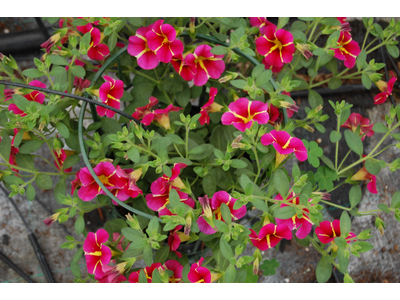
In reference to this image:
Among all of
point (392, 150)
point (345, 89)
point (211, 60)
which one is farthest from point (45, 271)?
point (392, 150)

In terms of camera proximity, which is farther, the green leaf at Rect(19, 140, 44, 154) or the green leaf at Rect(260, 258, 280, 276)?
the green leaf at Rect(260, 258, 280, 276)

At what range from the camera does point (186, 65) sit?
921 millimetres

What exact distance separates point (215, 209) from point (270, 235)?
0.16 metres

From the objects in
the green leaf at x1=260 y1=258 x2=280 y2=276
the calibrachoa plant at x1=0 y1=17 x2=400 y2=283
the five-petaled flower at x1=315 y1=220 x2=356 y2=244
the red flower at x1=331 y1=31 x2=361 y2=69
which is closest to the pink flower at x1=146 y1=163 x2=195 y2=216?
the calibrachoa plant at x1=0 y1=17 x2=400 y2=283

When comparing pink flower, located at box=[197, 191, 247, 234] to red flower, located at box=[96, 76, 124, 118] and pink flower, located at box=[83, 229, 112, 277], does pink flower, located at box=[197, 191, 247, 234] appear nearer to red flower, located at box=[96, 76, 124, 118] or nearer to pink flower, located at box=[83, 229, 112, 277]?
pink flower, located at box=[83, 229, 112, 277]

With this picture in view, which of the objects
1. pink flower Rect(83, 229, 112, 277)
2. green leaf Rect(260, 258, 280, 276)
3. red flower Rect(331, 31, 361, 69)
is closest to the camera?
pink flower Rect(83, 229, 112, 277)

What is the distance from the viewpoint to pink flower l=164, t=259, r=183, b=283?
3.03 ft

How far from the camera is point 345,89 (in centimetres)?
169

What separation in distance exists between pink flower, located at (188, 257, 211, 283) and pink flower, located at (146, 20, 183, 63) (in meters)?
0.56

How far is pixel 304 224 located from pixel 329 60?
535mm

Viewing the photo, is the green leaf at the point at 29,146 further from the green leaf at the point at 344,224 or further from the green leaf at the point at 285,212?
the green leaf at the point at 344,224

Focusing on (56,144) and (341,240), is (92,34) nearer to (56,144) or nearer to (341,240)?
(56,144)

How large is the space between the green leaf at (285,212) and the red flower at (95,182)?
0.42 m

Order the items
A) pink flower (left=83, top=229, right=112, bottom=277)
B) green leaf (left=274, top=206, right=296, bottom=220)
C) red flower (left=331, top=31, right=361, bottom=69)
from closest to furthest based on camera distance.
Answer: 1. green leaf (left=274, top=206, right=296, bottom=220)
2. pink flower (left=83, top=229, right=112, bottom=277)
3. red flower (left=331, top=31, right=361, bottom=69)
